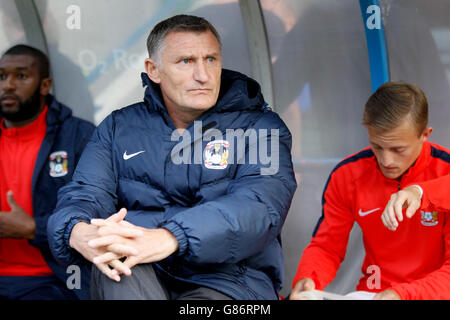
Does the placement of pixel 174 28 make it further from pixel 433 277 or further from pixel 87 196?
pixel 433 277

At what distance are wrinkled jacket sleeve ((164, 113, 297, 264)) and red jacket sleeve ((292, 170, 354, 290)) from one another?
292 millimetres

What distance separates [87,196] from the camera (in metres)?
2.54

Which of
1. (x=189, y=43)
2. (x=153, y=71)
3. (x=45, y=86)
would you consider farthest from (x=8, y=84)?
(x=189, y=43)

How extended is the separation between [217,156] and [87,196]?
596 millimetres

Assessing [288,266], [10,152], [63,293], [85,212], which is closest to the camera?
[85,212]

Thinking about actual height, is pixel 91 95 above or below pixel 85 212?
above

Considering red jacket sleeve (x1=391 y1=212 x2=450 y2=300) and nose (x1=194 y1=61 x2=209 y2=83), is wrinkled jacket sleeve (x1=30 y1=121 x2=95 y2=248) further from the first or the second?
red jacket sleeve (x1=391 y1=212 x2=450 y2=300)

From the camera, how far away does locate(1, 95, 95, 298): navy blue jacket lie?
329 centimetres

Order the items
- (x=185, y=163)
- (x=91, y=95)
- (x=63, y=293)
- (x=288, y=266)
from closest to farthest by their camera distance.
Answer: (x=185, y=163)
(x=63, y=293)
(x=288, y=266)
(x=91, y=95)

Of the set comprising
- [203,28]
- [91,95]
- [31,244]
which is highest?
[203,28]
